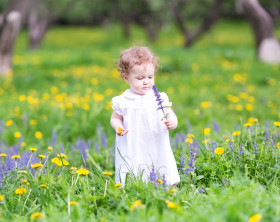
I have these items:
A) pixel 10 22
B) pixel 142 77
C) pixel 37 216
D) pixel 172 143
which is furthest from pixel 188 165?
pixel 10 22

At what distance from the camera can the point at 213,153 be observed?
2949 mm

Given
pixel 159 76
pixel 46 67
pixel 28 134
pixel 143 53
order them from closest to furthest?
1. pixel 143 53
2. pixel 28 134
3. pixel 159 76
4. pixel 46 67

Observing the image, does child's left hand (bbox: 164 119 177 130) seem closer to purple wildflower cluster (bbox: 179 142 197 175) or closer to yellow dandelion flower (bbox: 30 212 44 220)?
purple wildflower cluster (bbox: 179 142 197 175)

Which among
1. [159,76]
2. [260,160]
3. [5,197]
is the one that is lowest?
[5,197]

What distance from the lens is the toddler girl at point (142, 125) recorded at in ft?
8.83

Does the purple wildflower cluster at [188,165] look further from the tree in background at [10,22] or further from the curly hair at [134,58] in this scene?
the tree in background at [10,22]

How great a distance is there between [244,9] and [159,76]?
12.9ft

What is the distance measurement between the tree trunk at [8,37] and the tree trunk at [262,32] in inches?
245

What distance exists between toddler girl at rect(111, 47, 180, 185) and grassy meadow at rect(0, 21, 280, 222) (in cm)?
19

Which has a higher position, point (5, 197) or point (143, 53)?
point (143, 53)

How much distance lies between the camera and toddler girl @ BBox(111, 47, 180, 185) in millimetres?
2691

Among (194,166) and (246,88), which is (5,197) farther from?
(246,88)

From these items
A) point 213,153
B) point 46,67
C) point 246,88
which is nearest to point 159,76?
point 246,88

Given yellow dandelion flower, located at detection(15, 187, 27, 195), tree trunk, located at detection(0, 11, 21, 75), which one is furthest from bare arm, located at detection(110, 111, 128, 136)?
tree trunk, located at detection(0, 11, 21, 75)
